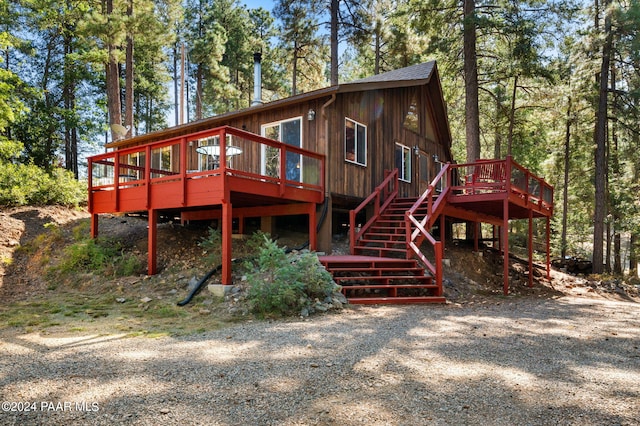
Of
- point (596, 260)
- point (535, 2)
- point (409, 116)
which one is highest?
point (535, 2)

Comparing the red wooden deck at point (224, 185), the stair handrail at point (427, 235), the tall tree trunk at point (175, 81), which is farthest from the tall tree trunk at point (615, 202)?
the tall tree trunk at point (175, 81)

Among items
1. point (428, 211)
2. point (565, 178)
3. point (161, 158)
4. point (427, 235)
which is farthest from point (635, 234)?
point (161, 158)

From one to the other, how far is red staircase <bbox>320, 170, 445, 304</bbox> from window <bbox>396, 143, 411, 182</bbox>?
2.75 m

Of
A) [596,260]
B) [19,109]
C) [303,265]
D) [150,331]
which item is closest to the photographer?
[150,331]

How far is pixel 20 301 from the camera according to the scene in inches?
302

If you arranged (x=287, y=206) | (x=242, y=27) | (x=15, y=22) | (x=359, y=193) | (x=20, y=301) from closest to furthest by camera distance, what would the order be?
(x=20, y=301)
(x=287, y=206)
(x=359, y=193)
(x=15, y=22)
(x=242, y=27)

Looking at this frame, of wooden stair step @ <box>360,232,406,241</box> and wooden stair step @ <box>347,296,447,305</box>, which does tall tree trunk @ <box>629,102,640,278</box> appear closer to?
wooden stair step @ <box>360,232,406,241</box>

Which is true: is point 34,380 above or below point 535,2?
below

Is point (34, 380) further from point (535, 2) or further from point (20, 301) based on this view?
point (535, 2)

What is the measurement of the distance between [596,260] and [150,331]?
56.8 ft

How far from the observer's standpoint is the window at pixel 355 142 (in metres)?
11.0

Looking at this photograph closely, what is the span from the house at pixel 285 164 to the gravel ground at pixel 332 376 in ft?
10.0

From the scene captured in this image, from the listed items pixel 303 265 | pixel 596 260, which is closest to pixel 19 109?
pixel 303 265

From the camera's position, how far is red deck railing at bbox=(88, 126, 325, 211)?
7.96 meters
